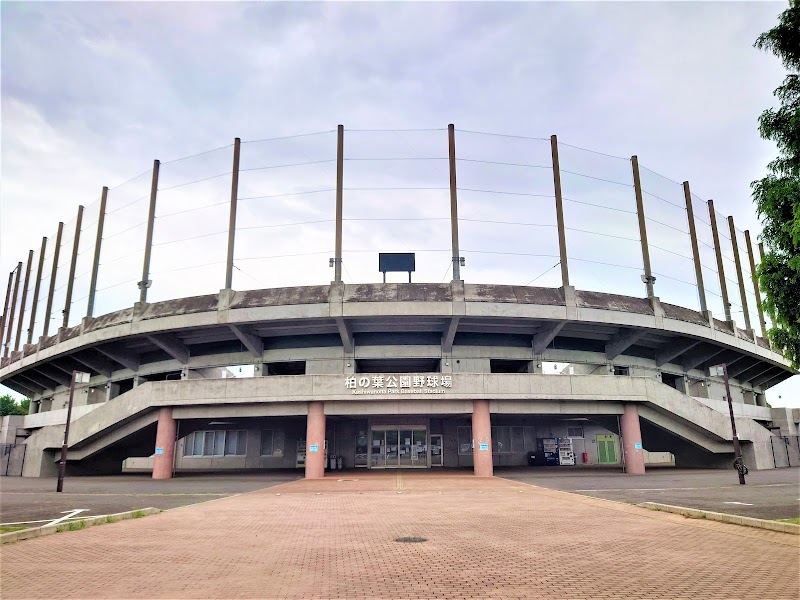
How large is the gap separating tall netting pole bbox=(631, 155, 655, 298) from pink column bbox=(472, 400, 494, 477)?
15.9 m

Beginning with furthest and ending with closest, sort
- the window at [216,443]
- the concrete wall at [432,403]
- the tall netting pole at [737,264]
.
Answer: the tall netting pole at [737,264]
the window at [216,443]
the concrete wall at [432,403]

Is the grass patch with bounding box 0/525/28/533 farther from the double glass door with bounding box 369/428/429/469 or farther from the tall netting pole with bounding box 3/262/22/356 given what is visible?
the tall netting pole with bounding box 3/262/22/356

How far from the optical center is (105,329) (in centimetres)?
3738

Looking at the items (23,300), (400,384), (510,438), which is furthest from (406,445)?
(23,300)

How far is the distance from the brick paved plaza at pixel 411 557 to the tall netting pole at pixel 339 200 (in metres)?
21.4

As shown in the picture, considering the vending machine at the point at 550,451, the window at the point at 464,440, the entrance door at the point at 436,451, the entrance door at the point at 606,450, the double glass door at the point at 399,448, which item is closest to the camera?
the double glass door at the point at 399,448

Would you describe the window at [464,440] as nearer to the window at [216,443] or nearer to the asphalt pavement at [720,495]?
the asphalt pavement at [720,495]

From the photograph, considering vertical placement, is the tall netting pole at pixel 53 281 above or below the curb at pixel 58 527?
above

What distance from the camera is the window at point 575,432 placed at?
42.5 meters

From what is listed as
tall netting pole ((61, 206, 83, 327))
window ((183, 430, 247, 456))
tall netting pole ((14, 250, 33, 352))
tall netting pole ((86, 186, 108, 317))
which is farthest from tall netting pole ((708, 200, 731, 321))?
tall netting pole ((14, 250, 33, 352))

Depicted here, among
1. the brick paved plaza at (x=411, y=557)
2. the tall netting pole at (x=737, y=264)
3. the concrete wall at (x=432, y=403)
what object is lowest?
the brick paved plaza at (x=411, y=557)

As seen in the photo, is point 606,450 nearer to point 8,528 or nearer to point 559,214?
point 559,214

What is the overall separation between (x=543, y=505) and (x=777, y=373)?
55514 millimetres

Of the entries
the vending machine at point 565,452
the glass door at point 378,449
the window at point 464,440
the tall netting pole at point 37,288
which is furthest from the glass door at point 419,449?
the tall netting pole at point 37,288
